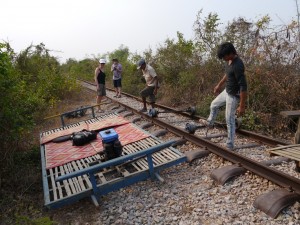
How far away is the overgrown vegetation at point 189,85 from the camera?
17.2 feet

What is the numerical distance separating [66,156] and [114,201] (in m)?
1.85

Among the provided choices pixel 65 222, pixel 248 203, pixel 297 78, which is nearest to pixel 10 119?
pixel 65 222

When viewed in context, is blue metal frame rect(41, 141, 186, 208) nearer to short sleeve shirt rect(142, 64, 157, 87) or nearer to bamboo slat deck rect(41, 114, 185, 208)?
bamboo slat deck rect(41, 114, 185, 208)

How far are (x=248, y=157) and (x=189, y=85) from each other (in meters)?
6.26

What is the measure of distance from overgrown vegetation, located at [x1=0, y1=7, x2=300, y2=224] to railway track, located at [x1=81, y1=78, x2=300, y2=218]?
33.0 inches

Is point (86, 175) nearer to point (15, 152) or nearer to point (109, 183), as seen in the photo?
point (109, 183)

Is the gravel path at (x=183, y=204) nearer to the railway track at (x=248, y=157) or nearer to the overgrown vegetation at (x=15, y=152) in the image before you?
the railway track at (x=248, y=157)

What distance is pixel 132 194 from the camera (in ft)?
14.1

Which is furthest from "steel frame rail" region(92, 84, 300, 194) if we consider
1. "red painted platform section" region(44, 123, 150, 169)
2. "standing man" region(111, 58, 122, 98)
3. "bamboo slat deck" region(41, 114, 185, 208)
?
"standing man" region(111, 58, 122, 98)

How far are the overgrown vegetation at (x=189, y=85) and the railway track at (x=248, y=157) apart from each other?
839mm

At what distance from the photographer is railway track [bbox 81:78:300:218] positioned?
11.2 feet

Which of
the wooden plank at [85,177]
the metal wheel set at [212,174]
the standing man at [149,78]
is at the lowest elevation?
the wooden plank at [85,177]

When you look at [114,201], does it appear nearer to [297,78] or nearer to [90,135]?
[90,135]

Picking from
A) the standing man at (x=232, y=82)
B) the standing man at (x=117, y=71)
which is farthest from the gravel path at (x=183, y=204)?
the standing man at (x=117, y=71)
